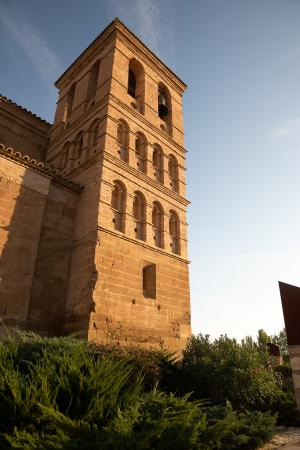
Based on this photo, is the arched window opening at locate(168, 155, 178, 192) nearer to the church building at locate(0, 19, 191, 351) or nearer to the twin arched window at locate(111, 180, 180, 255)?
the church building at locate(0, 19, 191, 351)

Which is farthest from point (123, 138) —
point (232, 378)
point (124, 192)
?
point (232, 378)

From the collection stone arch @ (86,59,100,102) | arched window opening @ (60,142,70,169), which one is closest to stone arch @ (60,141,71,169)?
arched window opening @ (60,142,70,169)

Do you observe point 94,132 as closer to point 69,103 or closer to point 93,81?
point 93,81

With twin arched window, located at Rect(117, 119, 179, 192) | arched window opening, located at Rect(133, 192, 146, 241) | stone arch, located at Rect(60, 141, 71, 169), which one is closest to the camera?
arched window opening, located at Rect(133, 192, 146, 241)

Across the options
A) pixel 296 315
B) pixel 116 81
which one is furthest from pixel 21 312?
pixel 116 81

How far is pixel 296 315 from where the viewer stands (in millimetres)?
8648

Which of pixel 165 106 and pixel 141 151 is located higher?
pixel 165 106

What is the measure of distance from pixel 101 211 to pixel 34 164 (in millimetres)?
2933

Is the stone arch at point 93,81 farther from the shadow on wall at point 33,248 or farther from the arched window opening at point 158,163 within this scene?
the shadow on wall at point 33,248

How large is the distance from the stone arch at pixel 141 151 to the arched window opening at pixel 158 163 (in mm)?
717

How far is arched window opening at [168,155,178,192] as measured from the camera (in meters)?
15.3

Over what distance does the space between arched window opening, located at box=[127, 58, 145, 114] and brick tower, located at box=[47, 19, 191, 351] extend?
0.07m

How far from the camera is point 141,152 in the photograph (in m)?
14.4

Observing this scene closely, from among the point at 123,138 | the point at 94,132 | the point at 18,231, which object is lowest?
the point at 18,231
